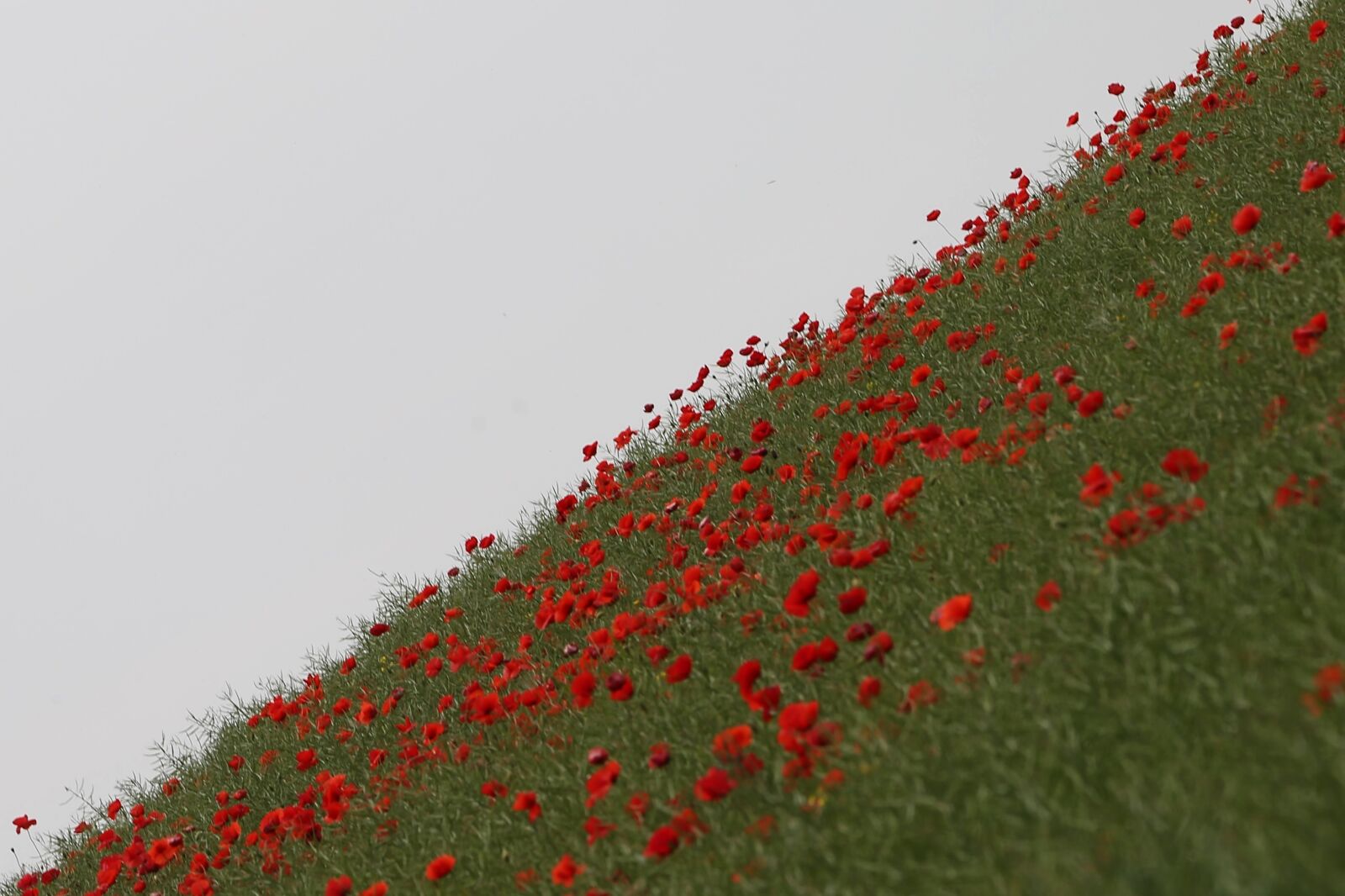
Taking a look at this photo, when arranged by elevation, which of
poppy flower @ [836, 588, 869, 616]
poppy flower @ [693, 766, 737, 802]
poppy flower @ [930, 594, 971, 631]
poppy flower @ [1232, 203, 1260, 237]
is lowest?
poppy flower @ [693, 766, 737, 802]

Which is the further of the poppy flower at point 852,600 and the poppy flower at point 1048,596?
the poppy flower at point 852,600

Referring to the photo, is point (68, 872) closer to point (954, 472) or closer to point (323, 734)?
point (323, 734)

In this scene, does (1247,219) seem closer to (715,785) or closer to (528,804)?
(715,785)

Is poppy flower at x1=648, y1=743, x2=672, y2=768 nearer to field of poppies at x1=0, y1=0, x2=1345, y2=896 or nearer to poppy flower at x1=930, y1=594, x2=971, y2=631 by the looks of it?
field of poppies at x1=0, y1=0, x2=1345, y2=896

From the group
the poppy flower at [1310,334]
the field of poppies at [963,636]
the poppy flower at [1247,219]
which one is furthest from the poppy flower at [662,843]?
the poppy flower at [1247,219]

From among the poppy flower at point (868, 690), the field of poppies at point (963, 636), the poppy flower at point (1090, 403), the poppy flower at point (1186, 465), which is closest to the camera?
the field of poppies at point (963, 636)

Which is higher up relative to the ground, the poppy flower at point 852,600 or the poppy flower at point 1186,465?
the poppy flower at point 852,600

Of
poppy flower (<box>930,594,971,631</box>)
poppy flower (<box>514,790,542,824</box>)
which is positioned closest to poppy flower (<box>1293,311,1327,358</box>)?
poppy flower (<box>930,594,971,631</box>)

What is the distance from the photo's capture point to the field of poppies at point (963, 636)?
2.28 metres

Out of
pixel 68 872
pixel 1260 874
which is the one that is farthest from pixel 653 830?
pixel 68 872

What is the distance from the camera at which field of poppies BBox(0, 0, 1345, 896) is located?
7.48 ft

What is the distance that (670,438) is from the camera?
873cm

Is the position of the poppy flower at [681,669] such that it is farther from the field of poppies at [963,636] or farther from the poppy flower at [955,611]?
the poppy flower at [955,611]

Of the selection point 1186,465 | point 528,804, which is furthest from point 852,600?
point 528,804
